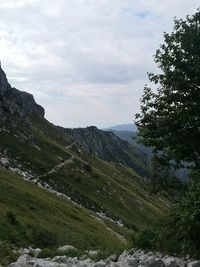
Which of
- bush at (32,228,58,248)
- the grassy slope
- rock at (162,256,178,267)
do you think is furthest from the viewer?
the grassy slope

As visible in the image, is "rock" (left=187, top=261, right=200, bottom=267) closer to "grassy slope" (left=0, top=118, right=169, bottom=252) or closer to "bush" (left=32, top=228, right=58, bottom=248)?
"bush" (left=32, top=228, right=58, bottom=248)

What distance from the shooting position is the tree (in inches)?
1021

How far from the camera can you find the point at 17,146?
141000mm

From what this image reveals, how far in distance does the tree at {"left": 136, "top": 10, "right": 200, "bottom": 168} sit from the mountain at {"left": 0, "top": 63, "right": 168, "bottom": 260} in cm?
305

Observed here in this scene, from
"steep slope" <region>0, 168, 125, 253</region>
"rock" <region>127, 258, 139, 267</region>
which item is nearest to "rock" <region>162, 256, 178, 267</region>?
"rock" <region>127, 258, 139, 267</region>

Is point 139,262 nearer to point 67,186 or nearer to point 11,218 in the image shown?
point 11,218

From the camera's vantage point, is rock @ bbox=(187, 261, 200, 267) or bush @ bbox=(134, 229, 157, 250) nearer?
rock @ bbox=(187, 261, 200, 267)

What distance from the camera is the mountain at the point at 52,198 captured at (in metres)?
51.6

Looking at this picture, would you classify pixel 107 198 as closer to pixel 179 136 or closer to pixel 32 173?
pixel 32 173

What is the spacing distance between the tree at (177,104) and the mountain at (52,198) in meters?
3.05

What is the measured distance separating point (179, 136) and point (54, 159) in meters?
125

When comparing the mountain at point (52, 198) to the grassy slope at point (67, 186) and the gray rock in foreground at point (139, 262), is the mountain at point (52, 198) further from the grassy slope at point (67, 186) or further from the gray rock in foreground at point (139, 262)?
the gray rock in foreground at point (139, 262)

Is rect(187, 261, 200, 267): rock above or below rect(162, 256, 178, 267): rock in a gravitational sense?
above

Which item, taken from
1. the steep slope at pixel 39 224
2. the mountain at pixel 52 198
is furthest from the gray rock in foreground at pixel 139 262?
the steep slope at pixel 39 224
